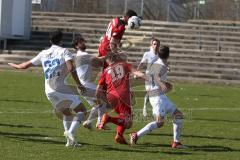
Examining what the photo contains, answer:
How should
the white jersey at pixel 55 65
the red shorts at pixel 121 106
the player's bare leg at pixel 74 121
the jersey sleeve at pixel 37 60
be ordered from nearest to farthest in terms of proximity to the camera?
the player's bare leg at pixel 74 121
the white jersey at pixel 55 65
the jersey sleeve at pixel 37 60
the red shorts at pixel 121 106

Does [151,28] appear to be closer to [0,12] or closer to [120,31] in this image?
[0,12]

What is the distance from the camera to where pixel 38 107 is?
20.4 m

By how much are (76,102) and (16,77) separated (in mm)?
19387

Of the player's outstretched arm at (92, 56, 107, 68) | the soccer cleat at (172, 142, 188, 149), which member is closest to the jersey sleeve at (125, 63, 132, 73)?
the player's outstretched arm at (92, 56, 107, 68)

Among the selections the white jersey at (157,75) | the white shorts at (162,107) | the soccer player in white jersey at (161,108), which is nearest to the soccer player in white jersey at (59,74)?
the soccer player in white jersey at (161,108)

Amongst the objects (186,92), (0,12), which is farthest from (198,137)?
(0,12)

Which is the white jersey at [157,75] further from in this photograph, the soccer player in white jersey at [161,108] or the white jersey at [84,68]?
the white jersey at [84,68]

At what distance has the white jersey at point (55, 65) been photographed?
510 inches

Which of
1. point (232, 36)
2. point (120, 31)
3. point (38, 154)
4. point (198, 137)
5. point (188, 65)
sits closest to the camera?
point (38, 154)

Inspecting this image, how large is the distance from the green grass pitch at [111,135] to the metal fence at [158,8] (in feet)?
72.3

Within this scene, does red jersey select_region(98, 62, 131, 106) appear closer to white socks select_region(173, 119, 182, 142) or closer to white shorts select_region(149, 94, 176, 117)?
white shorts select_region(149, 94, 176, 117)

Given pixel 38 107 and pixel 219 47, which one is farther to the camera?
pixel 219 47

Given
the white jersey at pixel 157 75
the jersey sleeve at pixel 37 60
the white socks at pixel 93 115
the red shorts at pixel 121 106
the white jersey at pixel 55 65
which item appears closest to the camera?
the white jersey at pixel 55 65

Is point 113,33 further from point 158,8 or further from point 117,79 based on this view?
point 158,8
